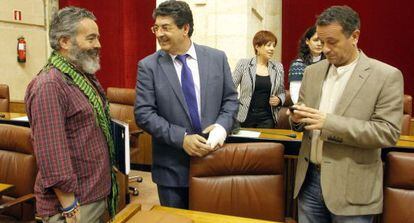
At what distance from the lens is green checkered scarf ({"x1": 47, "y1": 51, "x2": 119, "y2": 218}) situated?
4.94ft

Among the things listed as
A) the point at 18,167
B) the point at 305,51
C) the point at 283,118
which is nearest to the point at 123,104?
the point at 283,118

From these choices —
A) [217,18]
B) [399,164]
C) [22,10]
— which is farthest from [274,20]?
[399,164]

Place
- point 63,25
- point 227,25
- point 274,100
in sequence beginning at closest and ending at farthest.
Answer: point 63,25 → point 274,100 → point 227,25

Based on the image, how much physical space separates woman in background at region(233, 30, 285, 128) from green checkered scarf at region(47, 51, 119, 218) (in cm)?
177

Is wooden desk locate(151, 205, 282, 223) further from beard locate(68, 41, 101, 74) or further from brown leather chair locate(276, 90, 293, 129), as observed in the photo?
brown leather chair locate(276, 90, 293, 129)

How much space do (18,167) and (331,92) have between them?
6.22ft

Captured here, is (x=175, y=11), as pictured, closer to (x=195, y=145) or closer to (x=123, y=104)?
(x=195, y=145)

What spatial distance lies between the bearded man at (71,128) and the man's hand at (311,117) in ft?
2.61

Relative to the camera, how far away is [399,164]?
5.63 feet

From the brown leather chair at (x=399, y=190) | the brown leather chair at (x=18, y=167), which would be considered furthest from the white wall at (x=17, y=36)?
the brown leather chair at (x=399, y=190)

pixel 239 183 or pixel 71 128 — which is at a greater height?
pixel 71 128

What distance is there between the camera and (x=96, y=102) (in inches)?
61.9

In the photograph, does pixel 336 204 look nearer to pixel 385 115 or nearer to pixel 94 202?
pixel 385 115

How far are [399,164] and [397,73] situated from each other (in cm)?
43
